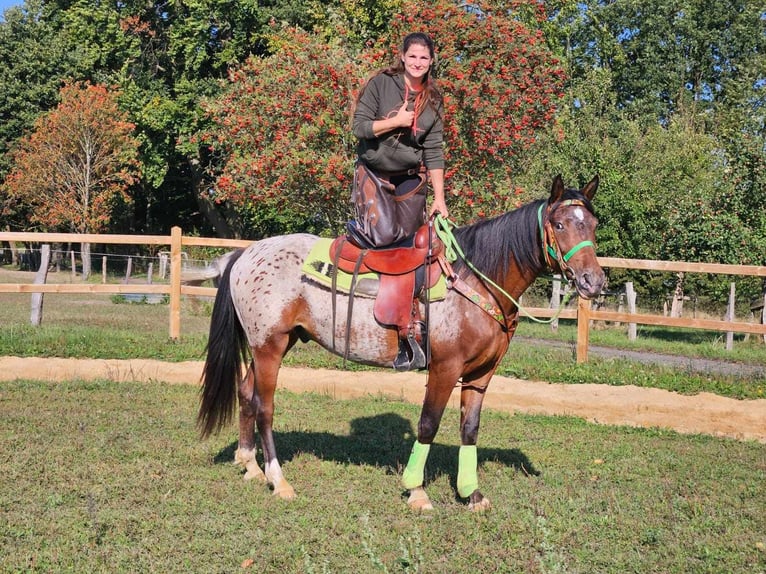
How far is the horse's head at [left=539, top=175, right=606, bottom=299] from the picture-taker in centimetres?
484

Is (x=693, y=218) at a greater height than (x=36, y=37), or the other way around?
(x=36, y=37)

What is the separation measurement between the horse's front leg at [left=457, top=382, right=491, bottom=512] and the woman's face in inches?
88.9

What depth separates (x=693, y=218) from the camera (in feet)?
57.6

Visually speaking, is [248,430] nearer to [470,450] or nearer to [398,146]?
[470,450]

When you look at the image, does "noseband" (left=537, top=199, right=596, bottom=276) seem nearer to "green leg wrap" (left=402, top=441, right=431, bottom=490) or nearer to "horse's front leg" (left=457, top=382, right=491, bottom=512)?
"horse's front leg" (left=457, top=382, right=491, bottom=512)

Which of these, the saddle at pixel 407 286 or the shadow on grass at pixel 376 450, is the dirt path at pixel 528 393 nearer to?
the shadow on grass at pixel 376 450

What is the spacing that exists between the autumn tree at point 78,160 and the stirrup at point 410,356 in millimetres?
26227

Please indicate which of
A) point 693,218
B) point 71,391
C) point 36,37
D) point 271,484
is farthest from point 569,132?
point 36,37

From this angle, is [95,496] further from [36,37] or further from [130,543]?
[36,37]

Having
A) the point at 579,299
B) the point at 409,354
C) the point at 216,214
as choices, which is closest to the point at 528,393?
the point at 579,299

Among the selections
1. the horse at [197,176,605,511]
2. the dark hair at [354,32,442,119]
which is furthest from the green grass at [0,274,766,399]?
the dark hair at [354,32,442,119]

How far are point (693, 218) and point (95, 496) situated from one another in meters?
15.7

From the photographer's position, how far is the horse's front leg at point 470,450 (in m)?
5.30

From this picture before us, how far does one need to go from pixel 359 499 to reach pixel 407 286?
1536mm
